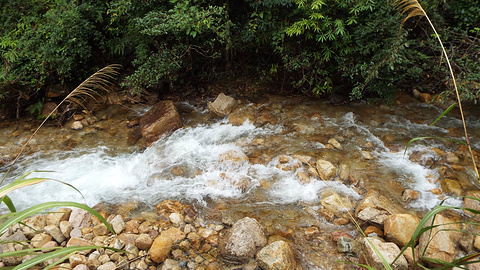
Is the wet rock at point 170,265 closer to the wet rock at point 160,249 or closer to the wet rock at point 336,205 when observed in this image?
the wet rock at point 160,249

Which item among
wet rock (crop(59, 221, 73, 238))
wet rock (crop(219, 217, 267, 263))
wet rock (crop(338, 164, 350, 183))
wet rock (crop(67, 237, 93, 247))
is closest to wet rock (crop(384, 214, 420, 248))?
wet rock (crop(338, 164, 350, 183))

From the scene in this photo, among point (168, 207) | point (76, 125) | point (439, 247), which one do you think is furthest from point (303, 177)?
point (76, 125)

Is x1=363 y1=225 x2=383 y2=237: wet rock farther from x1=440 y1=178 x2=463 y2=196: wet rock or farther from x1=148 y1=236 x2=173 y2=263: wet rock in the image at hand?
x1=148 y1=236 x2=173 y2=263: wet rock

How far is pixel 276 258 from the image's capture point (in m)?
2.79

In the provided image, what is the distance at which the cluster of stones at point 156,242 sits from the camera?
2.87 metres

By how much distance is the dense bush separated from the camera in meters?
4.69

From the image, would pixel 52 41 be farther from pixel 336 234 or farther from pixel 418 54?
pixel 418 54

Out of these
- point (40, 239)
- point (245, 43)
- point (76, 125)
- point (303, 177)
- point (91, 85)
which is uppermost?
point (245, 43)

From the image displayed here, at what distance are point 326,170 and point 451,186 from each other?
1.63 metres

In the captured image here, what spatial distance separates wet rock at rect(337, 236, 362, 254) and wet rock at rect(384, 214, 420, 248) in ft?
1.16

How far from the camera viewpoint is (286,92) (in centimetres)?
623

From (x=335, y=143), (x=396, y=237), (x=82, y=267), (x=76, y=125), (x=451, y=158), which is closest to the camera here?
(x=82, y=267)

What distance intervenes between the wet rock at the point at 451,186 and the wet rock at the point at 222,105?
12.3 ft

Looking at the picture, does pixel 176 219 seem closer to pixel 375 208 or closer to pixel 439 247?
pixel 375 208
